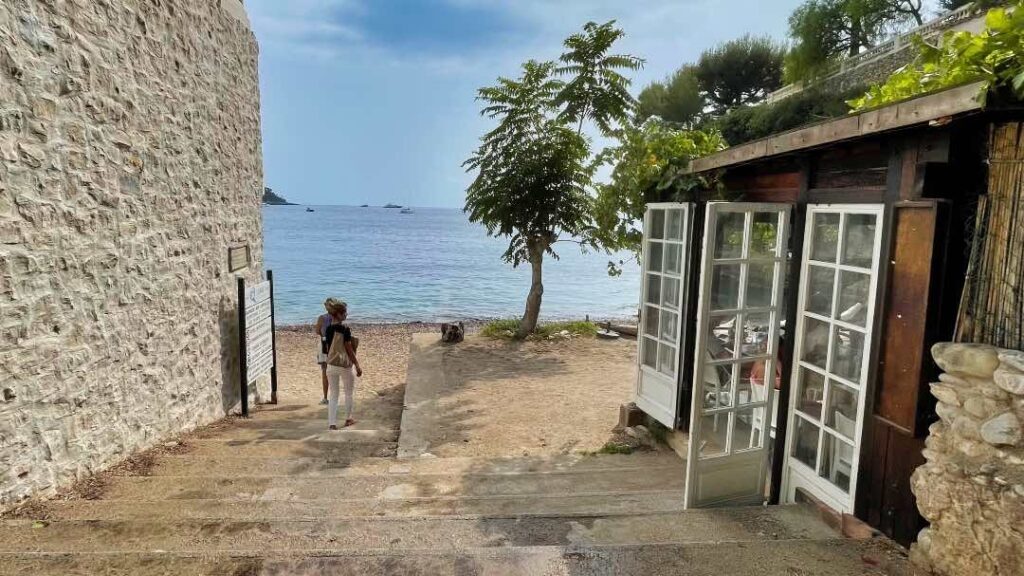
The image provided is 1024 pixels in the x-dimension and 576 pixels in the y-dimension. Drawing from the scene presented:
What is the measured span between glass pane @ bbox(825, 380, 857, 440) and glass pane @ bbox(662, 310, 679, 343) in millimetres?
1805

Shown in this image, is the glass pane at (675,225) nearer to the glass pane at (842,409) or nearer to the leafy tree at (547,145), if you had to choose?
the glass pane at (842,409)

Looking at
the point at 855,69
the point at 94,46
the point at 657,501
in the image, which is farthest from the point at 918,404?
the point at 855,69

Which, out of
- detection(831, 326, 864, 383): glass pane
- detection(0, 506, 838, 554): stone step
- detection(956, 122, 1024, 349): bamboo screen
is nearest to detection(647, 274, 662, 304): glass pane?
detection(831, 326, 864, 383): glass pane

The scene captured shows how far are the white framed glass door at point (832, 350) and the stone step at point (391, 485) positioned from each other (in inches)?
46.9

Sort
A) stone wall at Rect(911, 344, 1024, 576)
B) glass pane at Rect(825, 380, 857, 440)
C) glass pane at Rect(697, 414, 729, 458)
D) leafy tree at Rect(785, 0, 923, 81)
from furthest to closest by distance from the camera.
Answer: leafy tree at Rect(785, 0, 923, 81)
glass pane at Rect(697, 414, 729, 458)
glass pane at Rect(825, 380, 857, 440)
stone wall at Rect(911, 344, 1024, 576)

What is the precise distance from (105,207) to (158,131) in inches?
43.9

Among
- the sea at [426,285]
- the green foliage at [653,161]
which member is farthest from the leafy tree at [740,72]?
the green foliage at [653,161]

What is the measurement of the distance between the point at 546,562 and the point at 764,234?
8.65 ft

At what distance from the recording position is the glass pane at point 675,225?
526 centimetres

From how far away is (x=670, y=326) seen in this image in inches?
212

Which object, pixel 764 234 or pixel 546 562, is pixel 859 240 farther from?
pixel 546 562

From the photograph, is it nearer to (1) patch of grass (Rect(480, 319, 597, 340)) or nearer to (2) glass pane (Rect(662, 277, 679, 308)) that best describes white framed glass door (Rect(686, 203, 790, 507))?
(2) glass pane (Rect(662, 277, 679, 308))

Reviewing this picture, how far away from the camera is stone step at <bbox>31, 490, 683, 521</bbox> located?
3.36 metres

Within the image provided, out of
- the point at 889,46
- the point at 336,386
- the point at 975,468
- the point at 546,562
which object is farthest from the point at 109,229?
the point at 889,46
